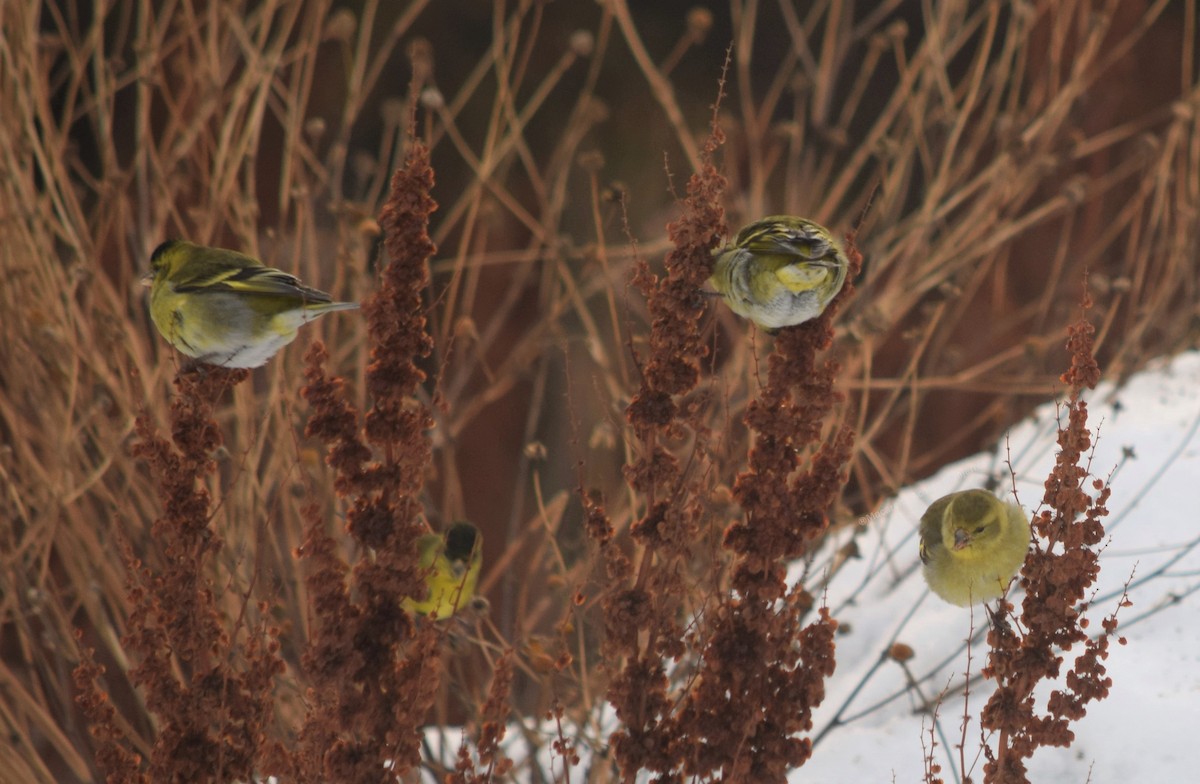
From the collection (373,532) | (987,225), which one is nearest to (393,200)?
(373,532)

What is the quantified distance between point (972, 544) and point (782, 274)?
574 millimetres

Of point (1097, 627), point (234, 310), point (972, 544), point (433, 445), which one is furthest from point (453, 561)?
point (1097, 627)

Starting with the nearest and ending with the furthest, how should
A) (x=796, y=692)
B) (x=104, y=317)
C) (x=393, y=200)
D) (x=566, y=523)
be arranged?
(x=393, y=200) < (x=796, y=692) < (x=104, y=317) < (x=566, y=523)

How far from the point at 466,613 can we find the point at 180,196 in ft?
8.20

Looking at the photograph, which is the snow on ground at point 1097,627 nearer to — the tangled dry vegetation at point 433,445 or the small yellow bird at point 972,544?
the small yellow bird at point 972,544

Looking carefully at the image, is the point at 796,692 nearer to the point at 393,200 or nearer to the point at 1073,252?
the point at 393,200

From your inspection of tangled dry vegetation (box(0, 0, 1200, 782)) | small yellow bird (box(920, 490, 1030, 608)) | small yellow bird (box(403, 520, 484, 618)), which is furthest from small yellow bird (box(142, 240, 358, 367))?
small yellow bird (box(920, 490, 1030, 608))

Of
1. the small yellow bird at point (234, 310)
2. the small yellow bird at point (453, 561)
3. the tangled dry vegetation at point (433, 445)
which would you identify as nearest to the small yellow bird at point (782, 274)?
the tangled dry vegetation at point (433, 445)

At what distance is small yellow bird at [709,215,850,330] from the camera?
53.7 inches

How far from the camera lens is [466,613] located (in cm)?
217

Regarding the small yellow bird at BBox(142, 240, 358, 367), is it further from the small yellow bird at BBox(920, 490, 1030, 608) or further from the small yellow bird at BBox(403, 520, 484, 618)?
the small yellow bird at BBox(920, 490, 1030, 608)

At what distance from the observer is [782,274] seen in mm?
1354

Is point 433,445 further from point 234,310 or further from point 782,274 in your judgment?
point 782,274

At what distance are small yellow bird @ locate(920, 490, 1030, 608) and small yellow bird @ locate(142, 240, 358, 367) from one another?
34.1 inches
